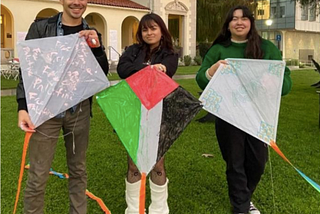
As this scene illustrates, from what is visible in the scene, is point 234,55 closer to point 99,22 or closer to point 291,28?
point 99,22

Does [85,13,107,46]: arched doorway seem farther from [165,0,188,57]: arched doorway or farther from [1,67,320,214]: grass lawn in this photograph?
[1,67,320,214]: grass lawn

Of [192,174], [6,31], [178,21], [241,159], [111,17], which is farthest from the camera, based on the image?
[178,21]

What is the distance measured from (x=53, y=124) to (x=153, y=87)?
Result: 72cm

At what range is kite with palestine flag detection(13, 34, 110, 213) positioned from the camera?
2.30 m

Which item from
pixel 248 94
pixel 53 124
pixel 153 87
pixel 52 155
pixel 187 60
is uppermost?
pixel 153 87

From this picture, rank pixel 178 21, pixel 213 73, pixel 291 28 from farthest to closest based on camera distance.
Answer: pixel 291 28
pixel 178 21
pixel 213 73

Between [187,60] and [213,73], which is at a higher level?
[213,73]

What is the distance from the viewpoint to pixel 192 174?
13.1 feet

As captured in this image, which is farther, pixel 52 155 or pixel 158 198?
pixel 158 198

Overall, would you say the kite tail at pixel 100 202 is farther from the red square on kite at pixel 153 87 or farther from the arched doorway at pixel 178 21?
the arched doorway at pixel 178 21

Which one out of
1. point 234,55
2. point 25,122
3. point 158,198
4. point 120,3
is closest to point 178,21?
point 120,3

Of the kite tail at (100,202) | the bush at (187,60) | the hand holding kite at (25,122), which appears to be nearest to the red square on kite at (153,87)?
Answer: the hand holding kite at (25,122)

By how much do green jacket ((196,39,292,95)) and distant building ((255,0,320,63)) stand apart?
3211 cm

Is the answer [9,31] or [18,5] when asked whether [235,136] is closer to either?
[18,5]
